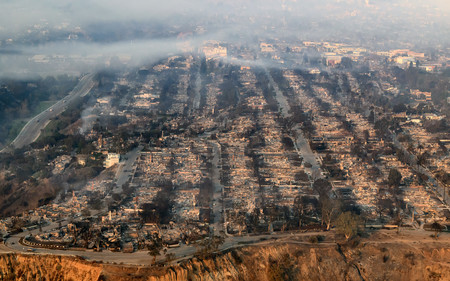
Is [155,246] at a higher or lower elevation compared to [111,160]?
higher

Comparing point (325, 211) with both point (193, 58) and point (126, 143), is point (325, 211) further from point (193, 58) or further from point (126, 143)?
point (193, 58)

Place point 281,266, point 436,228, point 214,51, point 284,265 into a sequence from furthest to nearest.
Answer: point 214,51 → point 436,228 → point 284,265 → point 281,266

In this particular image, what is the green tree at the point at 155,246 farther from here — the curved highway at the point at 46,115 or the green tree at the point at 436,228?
the curved highway at the point at 46,115

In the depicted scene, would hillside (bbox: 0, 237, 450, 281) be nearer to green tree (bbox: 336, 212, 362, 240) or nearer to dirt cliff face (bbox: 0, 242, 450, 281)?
dirt cliff face (bbox: 0, 242, 450, 281)

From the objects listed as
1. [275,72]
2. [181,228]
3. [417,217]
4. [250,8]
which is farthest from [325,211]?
[250,8]

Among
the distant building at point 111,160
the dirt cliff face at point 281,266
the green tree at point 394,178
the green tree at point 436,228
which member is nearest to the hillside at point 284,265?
the dirt cliff face at point 281,266

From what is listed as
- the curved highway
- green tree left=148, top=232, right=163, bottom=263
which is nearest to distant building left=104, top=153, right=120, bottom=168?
the curved highway

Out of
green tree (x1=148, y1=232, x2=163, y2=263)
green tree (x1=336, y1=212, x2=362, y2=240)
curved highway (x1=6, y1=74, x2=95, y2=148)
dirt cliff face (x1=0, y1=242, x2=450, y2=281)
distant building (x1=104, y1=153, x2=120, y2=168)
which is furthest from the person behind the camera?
curved highway (x1=6, y1=74, x2=95, y2=148)

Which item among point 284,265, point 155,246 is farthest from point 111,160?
point 284,265

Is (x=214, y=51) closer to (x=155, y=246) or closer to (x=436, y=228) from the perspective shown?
(x=436, y=228)
